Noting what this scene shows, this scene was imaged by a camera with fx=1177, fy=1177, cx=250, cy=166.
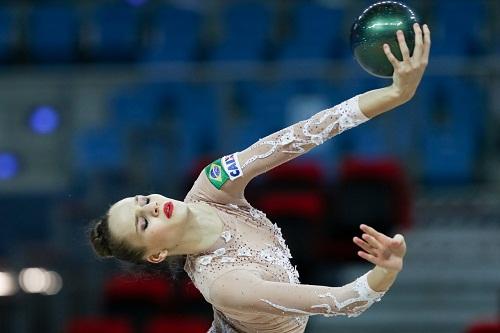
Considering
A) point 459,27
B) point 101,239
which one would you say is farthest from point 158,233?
point 459,27

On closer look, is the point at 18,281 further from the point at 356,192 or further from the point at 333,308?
the point at 333,308

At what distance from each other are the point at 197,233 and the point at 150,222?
19 centimetres

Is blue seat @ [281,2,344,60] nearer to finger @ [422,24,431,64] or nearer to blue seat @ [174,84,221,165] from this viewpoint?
blue seat @ [174,84,221,165]

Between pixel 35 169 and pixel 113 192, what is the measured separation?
1229mm

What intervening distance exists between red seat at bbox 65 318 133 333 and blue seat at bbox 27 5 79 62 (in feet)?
11.8

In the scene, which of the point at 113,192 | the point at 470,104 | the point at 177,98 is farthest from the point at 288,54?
the point at 113,192

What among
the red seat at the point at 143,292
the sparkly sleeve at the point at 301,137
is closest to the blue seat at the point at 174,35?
the red seat at the point at 143,292

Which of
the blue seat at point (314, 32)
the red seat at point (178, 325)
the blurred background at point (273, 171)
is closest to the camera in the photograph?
the red seat at point (178, 325)

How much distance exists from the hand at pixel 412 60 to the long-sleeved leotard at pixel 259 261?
0.26m

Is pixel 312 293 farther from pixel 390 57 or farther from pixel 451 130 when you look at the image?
pixel 451 130

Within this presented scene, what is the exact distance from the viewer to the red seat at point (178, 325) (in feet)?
25.6

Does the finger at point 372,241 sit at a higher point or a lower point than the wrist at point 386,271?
higher

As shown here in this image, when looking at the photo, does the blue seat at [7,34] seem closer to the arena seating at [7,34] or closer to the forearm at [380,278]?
the arena seating at [7,34]

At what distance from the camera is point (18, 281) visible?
8.55 metres
